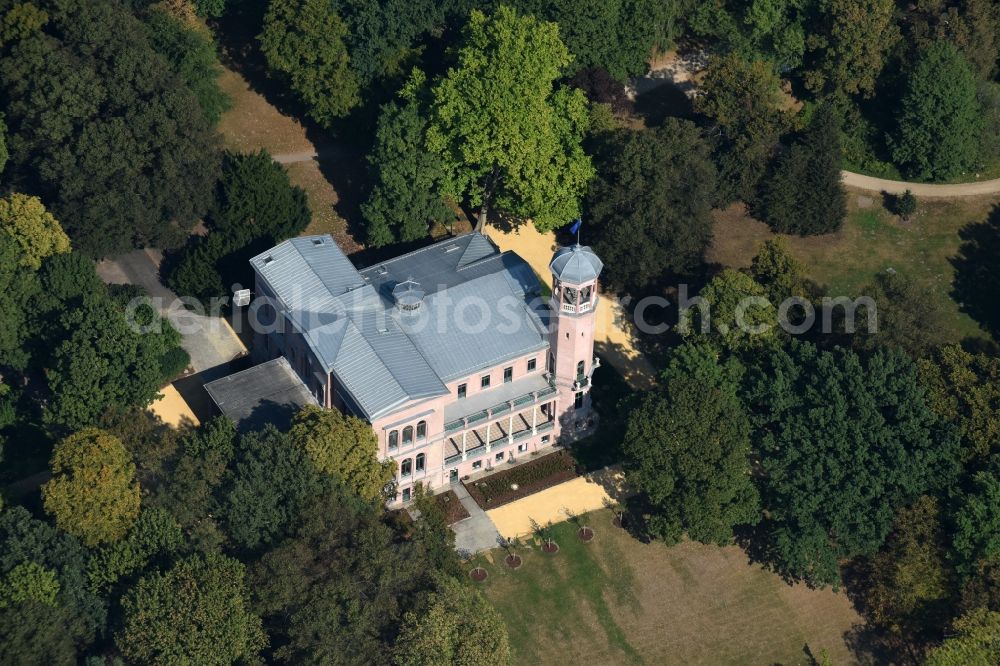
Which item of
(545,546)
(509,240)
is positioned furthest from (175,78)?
(545,546)

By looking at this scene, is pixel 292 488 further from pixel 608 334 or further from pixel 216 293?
pixel 608 334

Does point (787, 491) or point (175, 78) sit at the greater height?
point (175, 78)

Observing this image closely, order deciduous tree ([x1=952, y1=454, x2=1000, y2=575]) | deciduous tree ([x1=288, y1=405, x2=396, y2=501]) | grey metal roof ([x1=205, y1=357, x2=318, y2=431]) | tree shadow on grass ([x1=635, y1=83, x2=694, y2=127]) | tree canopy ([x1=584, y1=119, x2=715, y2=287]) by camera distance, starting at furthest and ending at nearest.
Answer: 1. tree shadow on grass ([x1=635, y1=83, x2=694, y2=127])
2. tree canopy ([x1=584, y1=119, x2=715, y2=287])
3. grey metal roof ([x1=205, y1=357, x2=318, y2=431])
4. deciduous tree ([x1=952, y1=454, x2=1000, y2=575])
5. deciduous tree ([x1=288, y1=405, x2=396, y2=501])

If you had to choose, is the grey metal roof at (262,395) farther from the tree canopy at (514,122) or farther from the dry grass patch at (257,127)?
the dry grass patch at (257,127)

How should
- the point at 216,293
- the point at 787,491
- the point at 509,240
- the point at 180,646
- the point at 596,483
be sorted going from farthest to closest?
the point at 509,240
the point at 216,293
the point at 596,483
the point at 787,491
the point at 180,646

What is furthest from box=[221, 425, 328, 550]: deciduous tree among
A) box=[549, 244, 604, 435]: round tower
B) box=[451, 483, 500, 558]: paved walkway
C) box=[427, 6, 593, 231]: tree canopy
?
box=[427, 6, 593, 231]: tree canopy

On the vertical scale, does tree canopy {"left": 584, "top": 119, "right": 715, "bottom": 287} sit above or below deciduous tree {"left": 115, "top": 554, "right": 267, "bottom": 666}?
above

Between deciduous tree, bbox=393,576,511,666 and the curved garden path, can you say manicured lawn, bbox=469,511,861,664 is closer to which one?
deciduous tree, bbox=393,576,511,666

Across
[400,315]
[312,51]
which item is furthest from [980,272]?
[312,51]
